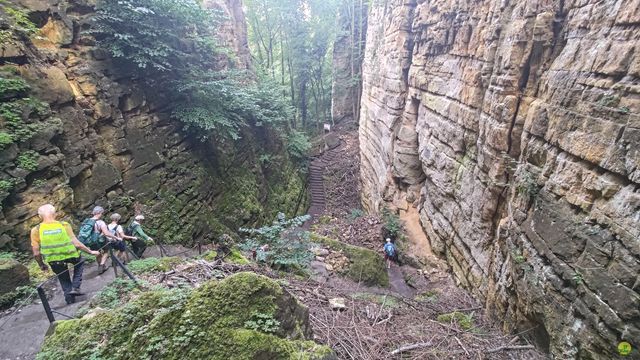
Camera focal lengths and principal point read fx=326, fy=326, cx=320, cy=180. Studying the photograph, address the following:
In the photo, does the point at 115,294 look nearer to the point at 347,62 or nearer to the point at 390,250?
the point at 390,250

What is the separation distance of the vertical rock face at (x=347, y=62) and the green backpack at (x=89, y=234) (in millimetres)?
21084

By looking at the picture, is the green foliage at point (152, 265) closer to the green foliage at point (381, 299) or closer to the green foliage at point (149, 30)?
the green foliage at point (381, 299)

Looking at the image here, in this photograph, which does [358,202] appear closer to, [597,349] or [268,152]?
[268,152]

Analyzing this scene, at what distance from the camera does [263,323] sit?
2.93 metres

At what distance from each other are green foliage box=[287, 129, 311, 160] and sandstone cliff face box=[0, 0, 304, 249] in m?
5.99

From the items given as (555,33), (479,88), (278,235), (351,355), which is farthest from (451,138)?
(351,355)

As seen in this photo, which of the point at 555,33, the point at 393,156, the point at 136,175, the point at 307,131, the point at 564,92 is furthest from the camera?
the point at 307,131

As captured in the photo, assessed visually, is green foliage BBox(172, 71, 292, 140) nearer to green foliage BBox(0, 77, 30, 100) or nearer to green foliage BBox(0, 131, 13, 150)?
green foliage BBox(0, 77, 30, 100)

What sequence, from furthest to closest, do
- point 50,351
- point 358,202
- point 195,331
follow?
point 358,202
point 50,351
point 195,331

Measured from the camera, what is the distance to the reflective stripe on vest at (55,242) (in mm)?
4695

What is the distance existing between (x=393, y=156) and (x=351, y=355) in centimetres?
972

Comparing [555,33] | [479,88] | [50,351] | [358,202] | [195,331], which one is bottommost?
[358,202]

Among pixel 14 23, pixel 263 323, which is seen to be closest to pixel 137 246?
pixel 14 23

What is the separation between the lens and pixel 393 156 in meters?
12.9
